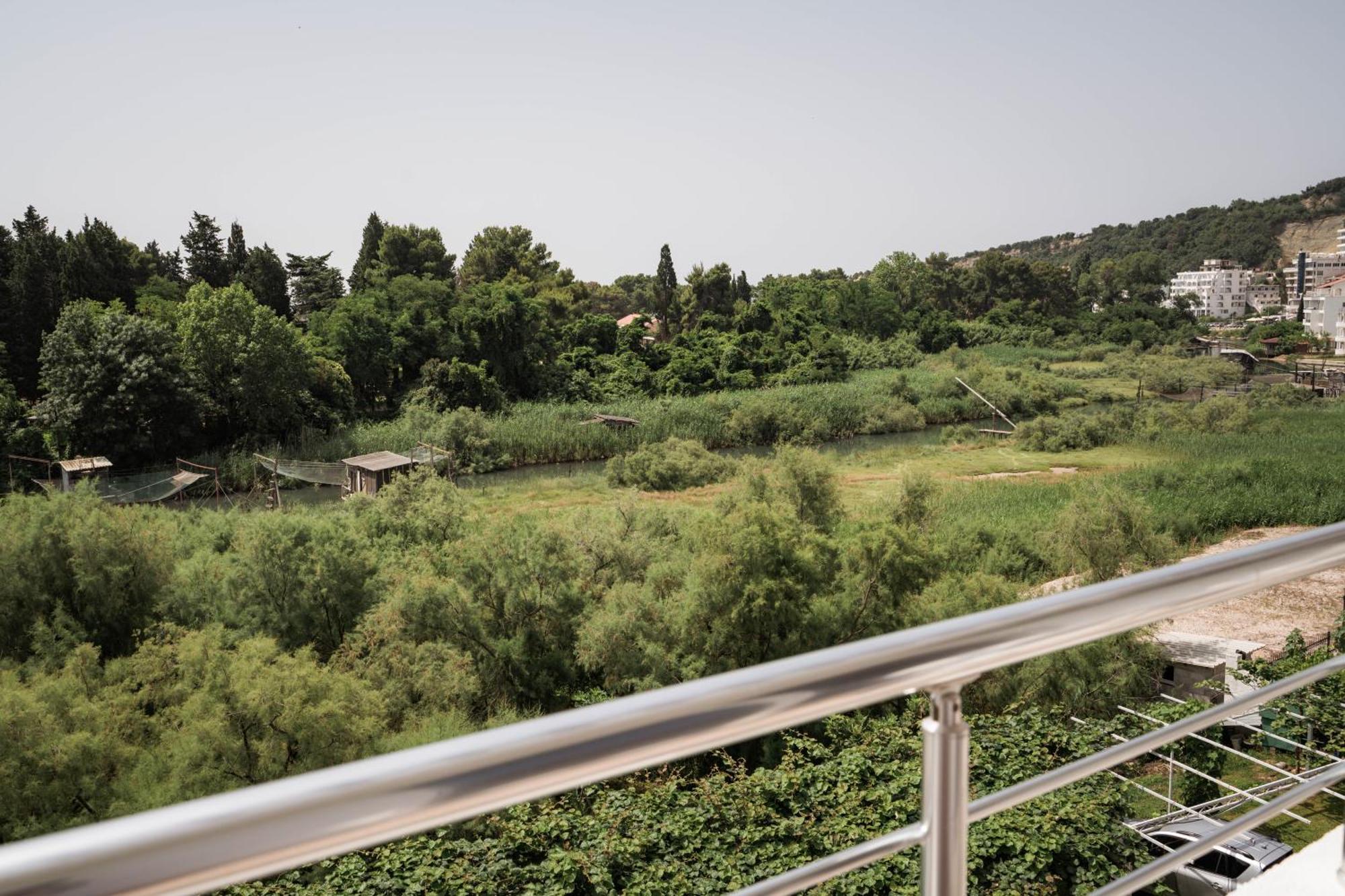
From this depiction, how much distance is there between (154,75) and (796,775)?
1517 cm

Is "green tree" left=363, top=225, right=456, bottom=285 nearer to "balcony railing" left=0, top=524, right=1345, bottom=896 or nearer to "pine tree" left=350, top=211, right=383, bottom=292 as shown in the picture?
"pine tree" left=350, top=211, right=383, bottom=292

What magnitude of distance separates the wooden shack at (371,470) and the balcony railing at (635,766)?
35.7 feet

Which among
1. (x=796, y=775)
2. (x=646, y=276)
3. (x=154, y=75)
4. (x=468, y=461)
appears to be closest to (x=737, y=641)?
(x=796, y=775)

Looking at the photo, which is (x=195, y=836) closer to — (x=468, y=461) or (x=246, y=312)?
(x=468, y=461)

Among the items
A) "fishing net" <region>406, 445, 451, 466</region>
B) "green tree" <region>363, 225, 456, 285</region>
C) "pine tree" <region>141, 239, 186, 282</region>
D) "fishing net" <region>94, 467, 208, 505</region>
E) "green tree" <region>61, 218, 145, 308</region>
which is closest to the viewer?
"fishing net" <region>94, 467, 208, 505</region>

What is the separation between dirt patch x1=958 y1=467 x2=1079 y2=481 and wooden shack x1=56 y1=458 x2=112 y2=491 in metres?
9.80

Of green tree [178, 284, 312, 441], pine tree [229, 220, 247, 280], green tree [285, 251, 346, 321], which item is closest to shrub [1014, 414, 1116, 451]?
green tree [178, 284, 312, 441]

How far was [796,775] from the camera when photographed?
5.75m

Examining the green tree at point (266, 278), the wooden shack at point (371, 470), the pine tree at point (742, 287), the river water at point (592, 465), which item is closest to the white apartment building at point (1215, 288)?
the river water at point (592, 465)

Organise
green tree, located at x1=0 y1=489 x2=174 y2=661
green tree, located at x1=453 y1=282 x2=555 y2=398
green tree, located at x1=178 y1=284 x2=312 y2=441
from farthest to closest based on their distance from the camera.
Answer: green tree, located at x1=453 y1=282 x2=555 y2=398
green tree, located at x1=178 y1=284 x2=312 y2=441
green tree, located at x1=0 y1=489 x2=174 y2=661

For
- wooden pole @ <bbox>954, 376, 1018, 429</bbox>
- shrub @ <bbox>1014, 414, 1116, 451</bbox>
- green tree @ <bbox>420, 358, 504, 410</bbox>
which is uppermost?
green tree @ <bbox>420, 358, 504, 410</bbox>

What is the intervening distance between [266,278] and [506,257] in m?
6.03

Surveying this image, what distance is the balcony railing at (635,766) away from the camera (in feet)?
0.99

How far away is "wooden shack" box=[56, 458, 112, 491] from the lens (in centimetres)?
Answer: 1072
